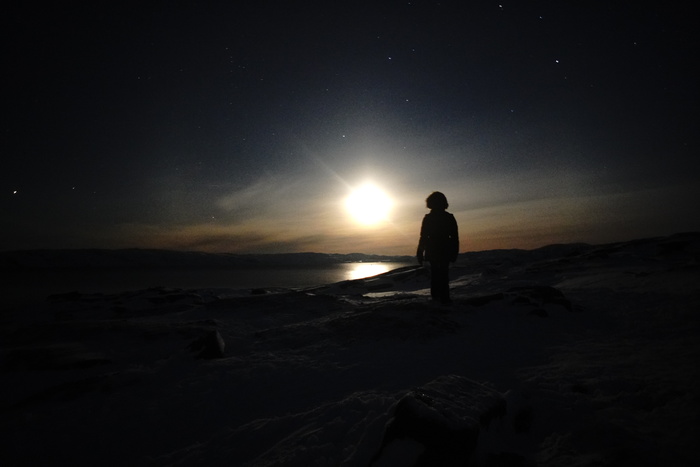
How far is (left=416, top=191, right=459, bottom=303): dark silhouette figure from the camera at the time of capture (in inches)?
335

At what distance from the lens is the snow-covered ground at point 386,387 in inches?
102

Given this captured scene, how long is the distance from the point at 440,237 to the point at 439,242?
0.48 ft

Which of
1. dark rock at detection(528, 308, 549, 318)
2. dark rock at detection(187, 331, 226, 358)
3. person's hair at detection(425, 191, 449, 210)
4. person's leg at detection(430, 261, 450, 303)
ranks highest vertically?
person's hair at detection(425, 191, 449, 210)

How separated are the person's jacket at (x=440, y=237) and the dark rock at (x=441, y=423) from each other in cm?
576

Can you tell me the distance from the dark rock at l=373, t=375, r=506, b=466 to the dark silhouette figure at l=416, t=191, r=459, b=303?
5.66 m

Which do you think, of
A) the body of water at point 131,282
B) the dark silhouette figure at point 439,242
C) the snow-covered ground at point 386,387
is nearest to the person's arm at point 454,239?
the dark silhouette figure at point 439,242

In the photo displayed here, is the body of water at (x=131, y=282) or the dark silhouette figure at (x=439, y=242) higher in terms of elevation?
the dark silhouette figure at (x=439, y=242)

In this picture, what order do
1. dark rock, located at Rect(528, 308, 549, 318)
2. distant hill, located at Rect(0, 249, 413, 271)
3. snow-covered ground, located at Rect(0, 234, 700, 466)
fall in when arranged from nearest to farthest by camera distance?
1. snow-covered ground, located at Rect(0, 234, 700, 466)
2. dark rock, located at Rect(528, 308, 549, 318)
3. distant hill, located at Rect(0, 249, 413, 271)

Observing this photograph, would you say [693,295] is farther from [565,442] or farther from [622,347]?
[565,442]

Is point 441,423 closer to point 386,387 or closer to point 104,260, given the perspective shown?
point 386,387

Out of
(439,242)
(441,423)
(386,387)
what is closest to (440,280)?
(439,242)

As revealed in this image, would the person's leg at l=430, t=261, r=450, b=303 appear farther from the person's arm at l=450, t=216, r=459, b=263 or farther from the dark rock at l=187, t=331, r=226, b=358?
the dark rock at l=187, t=331, r=226, b=358

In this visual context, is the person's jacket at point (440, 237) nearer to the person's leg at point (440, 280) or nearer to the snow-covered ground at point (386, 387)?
the person's leg at point (440, 280)

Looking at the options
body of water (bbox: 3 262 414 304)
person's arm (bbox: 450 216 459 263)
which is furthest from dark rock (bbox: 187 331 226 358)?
body of water (bbox: 3 262 414 304)
